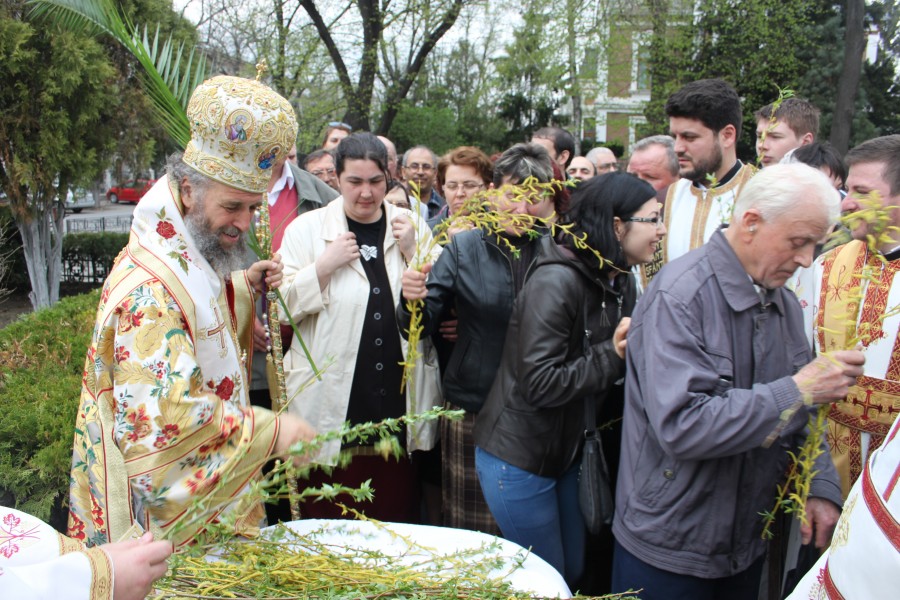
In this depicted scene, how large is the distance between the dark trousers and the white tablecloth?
1.15 ft

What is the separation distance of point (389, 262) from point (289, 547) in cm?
169

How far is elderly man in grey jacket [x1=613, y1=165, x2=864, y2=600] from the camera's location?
6.63 feet

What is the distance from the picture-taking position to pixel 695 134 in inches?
146

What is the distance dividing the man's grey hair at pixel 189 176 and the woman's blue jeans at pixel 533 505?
1.44 metres

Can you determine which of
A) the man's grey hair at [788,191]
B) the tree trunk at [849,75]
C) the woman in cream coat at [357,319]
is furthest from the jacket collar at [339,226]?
the tree trunk at [849,75]

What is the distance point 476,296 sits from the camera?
123 inches

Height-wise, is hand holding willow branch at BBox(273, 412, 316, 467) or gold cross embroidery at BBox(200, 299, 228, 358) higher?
gold cross embroidery at BBox(200, 299, 228, 358)

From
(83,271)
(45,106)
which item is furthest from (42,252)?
(83,271)

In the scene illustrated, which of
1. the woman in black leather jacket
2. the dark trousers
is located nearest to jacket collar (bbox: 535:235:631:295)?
the woman in black leather jacket

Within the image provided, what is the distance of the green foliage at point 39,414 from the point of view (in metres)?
3.02

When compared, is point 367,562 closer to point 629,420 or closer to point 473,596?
point 473,596

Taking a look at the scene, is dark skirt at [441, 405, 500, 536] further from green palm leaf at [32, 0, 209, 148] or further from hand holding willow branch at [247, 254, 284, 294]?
green palm leaf at [32, 0, 209, 148]

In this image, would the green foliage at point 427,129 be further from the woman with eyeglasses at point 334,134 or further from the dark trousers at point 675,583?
the dark trousers at point 675,583

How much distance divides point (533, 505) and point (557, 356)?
1.96 ft
